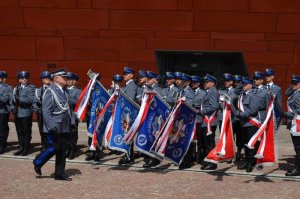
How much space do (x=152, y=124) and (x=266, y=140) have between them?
87.2 inches

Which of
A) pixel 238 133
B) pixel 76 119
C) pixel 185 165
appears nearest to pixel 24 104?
pixel 76 119

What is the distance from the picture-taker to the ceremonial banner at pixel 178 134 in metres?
8.98

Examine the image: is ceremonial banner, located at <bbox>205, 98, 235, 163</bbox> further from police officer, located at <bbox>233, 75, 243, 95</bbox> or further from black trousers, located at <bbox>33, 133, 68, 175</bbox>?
black trousers, located at <bbox>33, 133, 68, 175</bbox>

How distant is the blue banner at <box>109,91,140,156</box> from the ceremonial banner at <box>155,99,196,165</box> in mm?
802

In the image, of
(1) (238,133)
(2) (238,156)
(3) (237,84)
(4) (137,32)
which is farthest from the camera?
(4) (137,32)

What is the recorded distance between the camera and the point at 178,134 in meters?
9.27

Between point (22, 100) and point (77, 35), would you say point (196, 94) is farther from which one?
point (77, 35)

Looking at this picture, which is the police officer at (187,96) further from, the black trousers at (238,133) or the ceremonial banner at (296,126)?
the ceremonial banner at (296,126)

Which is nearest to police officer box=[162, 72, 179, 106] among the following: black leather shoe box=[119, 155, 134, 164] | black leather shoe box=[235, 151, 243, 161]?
black leather shoe box=[119, 155, 134, 164]

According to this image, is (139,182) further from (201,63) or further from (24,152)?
(201,63)

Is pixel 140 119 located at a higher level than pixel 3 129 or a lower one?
higher

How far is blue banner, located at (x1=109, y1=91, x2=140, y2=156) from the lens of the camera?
9.34m

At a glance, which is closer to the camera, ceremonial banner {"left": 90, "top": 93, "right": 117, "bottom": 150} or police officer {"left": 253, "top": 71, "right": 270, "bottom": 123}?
police officer {"left": 253, "top": 71, "right": 270, "bottom": 123}

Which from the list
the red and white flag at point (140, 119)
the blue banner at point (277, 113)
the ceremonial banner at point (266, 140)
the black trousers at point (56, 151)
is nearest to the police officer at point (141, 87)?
the red and white flag at point (140, 119)
